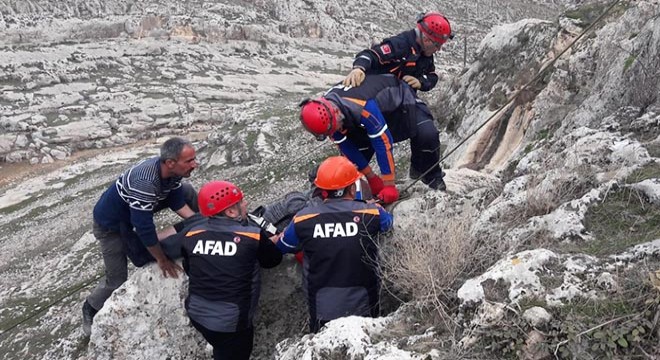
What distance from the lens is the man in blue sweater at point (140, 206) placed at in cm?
559

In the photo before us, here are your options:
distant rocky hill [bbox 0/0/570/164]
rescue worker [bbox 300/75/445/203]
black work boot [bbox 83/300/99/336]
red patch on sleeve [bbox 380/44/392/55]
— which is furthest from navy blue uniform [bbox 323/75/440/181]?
distant rocky hill [bbox 0/0/570/164]

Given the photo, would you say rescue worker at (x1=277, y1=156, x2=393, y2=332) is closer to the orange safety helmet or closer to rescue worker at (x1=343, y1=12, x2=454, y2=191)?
the orange safety helmet

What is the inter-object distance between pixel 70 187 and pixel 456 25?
5010 cm

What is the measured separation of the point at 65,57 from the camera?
36.2 metres

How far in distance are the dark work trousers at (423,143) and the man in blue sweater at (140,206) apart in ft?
7.55

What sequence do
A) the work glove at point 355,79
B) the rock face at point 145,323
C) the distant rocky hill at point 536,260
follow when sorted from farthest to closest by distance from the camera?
A: the work glove at point 355,79 → the rock face at point 145,323 → the distant rocky hill at point 536,260

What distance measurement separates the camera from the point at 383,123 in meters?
6.17

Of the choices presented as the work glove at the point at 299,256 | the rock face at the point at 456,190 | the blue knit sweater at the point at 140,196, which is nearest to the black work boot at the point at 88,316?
the rock face at the point at 456,190

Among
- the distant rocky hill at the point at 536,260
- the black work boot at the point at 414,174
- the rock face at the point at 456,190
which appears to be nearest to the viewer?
the distant rocky hill at the point at 536,260

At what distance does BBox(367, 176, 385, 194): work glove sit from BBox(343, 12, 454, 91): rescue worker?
1268mm

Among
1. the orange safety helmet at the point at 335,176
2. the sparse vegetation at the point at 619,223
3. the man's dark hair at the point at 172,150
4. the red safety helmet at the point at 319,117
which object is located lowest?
the man's dark hair at the point at 172,150

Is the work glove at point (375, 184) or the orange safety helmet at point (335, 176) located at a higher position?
the orange safety helmet at point (335, 176)

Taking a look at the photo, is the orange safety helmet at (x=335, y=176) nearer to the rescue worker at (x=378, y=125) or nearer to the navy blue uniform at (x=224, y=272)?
the navy blue uniform at (x=224, y=272)

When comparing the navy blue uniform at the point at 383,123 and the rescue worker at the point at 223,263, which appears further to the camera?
the navy blue uniform at the point at 383,123
